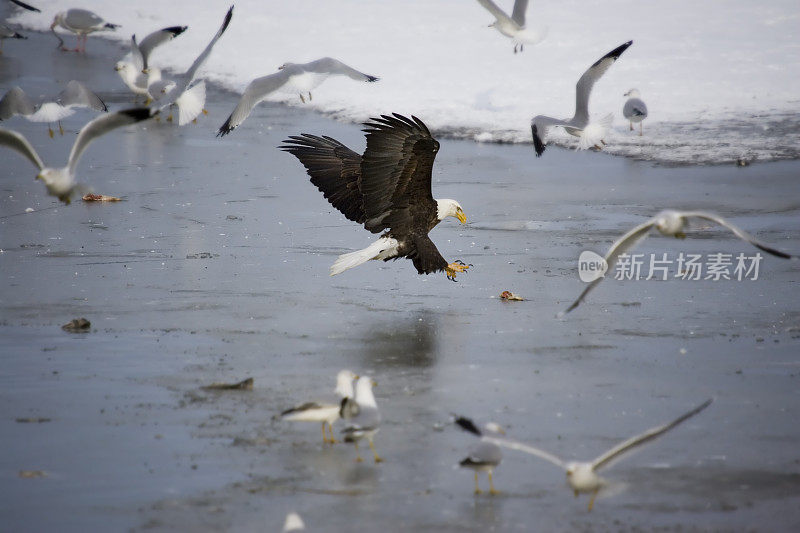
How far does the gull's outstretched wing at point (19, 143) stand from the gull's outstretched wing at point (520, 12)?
8.42m

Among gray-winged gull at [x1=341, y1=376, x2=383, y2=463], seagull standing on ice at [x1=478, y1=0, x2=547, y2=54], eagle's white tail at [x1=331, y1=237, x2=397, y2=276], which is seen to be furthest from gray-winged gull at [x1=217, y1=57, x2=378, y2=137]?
gray-winged gull at [x1=341, y1=376, x2=383, y2=463]

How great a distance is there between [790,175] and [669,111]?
152 inches

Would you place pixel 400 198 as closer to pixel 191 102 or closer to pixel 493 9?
pixel 191 102

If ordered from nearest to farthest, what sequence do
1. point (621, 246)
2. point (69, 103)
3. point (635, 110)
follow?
point (621, 246)
point (69, 103)
point (635, 110)

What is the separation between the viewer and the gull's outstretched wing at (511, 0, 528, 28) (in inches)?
555

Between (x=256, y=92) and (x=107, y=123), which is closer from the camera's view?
(x=107, y=123)

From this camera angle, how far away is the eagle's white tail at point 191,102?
39.2ft

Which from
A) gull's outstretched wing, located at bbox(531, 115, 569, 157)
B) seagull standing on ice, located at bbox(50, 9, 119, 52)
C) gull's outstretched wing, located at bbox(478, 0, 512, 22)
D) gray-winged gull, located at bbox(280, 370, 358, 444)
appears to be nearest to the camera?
gray-winged gull, located at bbox(280, 370, 358, 444)

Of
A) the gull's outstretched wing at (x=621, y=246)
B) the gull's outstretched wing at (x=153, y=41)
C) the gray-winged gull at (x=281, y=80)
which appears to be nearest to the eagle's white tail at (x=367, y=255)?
the gull's outstretched wing at (x=621, y=246)

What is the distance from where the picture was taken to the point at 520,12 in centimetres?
1416

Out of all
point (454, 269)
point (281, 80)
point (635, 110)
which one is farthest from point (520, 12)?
point (454, 269)

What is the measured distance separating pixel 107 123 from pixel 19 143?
84cm

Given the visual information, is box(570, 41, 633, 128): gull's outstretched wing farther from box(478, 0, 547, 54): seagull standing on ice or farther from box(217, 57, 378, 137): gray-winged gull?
box(478, 0, 547, 54): seagull standing on ice

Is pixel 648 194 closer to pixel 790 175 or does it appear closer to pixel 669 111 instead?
pixel 790 175
